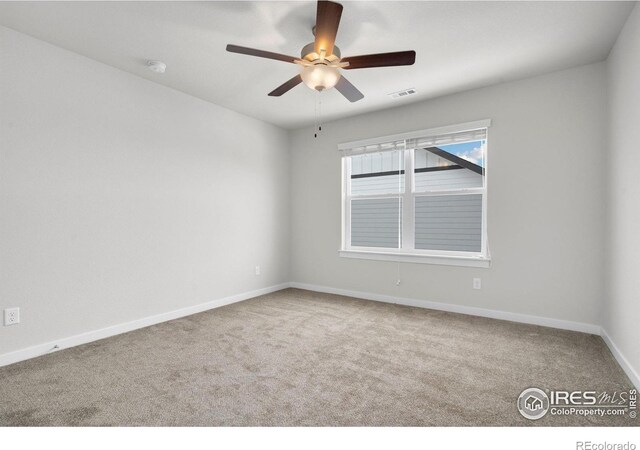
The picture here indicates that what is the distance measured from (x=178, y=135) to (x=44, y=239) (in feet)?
5.44

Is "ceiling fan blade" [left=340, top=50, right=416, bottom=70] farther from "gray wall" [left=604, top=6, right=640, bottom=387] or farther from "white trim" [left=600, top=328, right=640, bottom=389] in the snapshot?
"white trim" [left=600, top=328, right=640, bottom=389]

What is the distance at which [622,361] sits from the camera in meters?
2.36

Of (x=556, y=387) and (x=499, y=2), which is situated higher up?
(x=499, y=2)

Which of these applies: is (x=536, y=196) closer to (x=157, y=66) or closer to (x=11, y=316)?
(x=157, y=66)

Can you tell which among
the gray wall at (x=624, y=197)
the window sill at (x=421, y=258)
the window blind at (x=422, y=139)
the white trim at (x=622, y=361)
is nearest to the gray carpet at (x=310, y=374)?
the white trim at (x=622, y=361)

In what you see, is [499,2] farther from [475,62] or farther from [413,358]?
[413,358]

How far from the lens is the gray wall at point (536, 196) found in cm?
306

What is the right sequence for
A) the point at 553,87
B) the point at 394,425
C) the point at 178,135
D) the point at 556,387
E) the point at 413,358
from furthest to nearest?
the point at 178,135 → the point at 553,87 → the point at 413,358 → the point at 556,387 → the point at 394,425

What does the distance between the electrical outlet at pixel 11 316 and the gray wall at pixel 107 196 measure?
0.05 meters

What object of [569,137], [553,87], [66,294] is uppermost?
[553,87]

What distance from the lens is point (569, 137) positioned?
10.3 feet

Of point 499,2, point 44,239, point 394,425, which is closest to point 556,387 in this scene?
point 394,425

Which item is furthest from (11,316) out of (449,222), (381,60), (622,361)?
(622,361)
